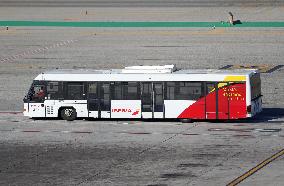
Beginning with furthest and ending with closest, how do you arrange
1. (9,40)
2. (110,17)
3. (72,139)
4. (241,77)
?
(110,17) < (9,40) < (241,77) < (72,139)

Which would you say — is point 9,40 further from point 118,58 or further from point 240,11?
point 240,11

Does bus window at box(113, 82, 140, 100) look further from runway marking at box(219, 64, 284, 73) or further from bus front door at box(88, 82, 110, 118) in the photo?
runway marking at box(219, 64, 284, 73)

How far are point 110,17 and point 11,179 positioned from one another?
8007cm

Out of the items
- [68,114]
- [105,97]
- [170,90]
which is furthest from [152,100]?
[68,114]

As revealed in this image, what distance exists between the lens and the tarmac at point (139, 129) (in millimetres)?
41406

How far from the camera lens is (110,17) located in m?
120

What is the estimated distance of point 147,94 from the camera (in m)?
56.1

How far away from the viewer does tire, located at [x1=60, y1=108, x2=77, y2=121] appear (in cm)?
5709

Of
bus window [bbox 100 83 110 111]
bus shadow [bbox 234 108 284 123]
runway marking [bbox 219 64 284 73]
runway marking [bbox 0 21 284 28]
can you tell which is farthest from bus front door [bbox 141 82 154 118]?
runway marking [bbox 0 21 284 28]

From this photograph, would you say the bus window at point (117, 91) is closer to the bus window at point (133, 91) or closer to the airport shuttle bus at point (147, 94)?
the airport shuttle bus at point (147, 94)

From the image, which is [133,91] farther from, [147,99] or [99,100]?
[99,100]

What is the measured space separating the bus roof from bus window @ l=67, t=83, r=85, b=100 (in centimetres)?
33

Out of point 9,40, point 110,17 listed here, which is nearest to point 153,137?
point 9,40

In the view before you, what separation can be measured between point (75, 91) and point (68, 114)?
1318 millimetres
